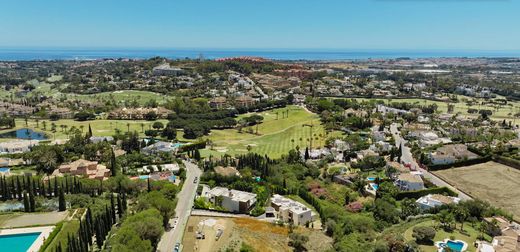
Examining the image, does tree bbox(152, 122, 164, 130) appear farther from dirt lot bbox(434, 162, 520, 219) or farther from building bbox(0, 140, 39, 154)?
dirt lot bbox(434, 162, 520, 219)

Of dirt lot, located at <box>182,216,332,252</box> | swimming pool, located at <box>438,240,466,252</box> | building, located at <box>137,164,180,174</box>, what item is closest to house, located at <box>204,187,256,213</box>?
dirt lot, located at <box>182,216,332,252</box>

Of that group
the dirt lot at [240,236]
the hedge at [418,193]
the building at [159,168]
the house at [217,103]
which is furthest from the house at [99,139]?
the hedge at [418,193]

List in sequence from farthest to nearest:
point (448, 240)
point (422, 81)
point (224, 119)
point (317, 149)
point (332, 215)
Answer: point (422, 81) < point (224, 119) < point (317, 149) < point (332, 215) < point (448, 240)

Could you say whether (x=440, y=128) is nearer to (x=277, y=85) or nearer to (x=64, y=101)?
(x=277, y=85)

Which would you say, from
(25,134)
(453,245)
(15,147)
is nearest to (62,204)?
(15,147)

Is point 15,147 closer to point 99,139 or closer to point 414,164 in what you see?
point 99,139

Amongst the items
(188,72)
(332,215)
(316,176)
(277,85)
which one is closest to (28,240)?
(332,215)

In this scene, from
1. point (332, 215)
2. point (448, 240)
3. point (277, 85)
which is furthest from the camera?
point (277, 85)
